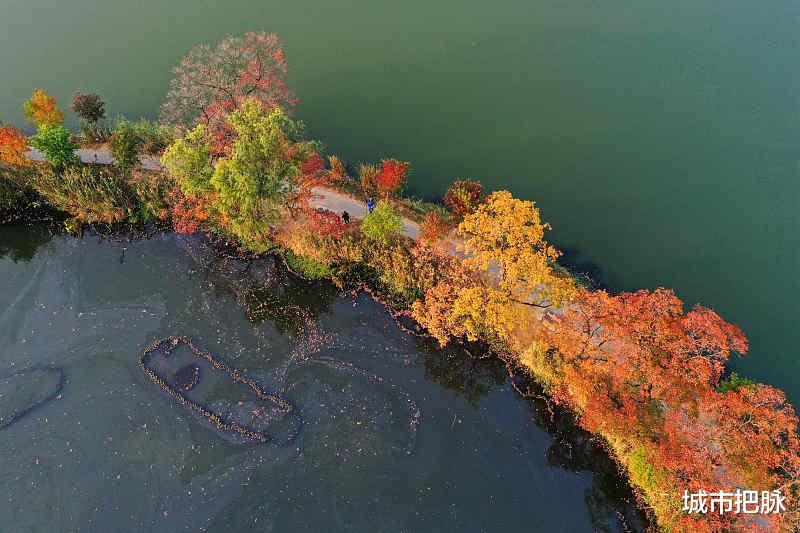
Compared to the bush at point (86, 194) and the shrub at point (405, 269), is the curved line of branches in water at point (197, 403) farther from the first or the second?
the bush at point (86, 194)

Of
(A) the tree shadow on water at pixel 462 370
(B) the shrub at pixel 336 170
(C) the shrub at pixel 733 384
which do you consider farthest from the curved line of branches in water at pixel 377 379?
(C) the shrub at pixel 733 384

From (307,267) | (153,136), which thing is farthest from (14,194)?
(307,267)

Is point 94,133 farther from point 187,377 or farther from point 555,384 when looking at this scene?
point 555,384

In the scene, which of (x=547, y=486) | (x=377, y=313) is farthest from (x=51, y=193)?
(x=547, y=486)

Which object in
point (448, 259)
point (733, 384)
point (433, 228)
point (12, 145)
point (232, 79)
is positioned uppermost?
point (232, 79)

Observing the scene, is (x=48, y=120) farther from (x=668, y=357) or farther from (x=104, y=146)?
(x=668, y=357)

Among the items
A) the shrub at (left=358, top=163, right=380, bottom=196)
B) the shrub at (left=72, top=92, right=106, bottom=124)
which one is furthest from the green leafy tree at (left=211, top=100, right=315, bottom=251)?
the shrub at (left=72, top=92, right=106, bottom=124)

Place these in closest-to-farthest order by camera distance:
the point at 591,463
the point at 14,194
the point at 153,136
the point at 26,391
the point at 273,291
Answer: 1. the point at 591,463
2. the point at 26,391
3. the point at 273,291
4. the point at 14,194
5. the point at 153,136
